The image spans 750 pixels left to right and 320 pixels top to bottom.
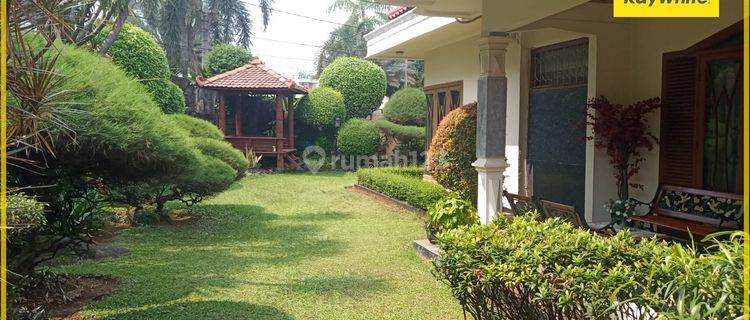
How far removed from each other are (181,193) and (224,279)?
14.7 ft

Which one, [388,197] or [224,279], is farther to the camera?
[388,197]

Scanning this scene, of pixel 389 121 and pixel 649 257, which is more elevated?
pixel 389 121

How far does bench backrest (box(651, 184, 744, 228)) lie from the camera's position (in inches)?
224

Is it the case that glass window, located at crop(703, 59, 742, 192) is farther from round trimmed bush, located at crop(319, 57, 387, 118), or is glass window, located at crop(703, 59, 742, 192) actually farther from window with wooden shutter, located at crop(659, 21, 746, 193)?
round trimmed bush, located at crop(319, 57, 387, 118)

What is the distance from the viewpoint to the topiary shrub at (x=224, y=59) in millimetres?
23469

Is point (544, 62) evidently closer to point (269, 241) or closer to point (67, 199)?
point (269, 241)

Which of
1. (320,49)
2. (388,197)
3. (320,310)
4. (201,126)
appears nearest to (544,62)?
(388,197)

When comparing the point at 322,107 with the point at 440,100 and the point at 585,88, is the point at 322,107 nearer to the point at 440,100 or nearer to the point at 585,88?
the point at 440,100

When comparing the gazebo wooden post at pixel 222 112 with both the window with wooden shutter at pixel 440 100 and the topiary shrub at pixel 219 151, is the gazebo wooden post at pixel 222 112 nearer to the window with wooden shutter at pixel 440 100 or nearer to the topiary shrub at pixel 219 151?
the topiary shrub at pixel 219 151

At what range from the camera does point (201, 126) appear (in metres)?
13.1

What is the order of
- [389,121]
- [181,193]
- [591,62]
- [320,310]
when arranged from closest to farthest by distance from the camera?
[320,310] → [591,62] → [181,193] → [389,121]

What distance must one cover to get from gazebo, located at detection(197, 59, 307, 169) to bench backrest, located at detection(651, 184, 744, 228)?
15.5 meters

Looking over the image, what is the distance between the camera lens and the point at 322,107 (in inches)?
866

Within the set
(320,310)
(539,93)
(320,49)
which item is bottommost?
(320,310)
